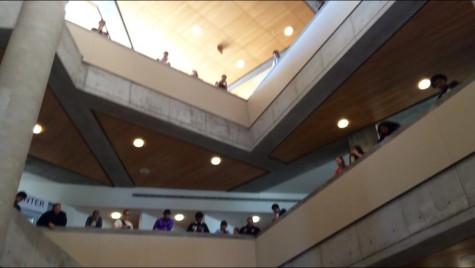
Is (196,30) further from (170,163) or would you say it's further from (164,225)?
(164,225)

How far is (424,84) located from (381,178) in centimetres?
362

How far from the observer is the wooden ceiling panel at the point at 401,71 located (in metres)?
9.23

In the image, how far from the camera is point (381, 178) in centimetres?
880

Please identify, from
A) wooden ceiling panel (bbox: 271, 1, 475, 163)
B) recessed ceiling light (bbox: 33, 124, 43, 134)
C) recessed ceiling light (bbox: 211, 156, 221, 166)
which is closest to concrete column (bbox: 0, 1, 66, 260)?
recessed ceiling light (bbox: 33, 124, 43, 134)

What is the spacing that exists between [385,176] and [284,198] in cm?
820

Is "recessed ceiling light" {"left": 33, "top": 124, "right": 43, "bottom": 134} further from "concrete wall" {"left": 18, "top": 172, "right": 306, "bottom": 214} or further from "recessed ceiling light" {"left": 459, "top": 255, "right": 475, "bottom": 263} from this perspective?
"recessed ceiling light" {"left": 459, "top": 255, "right": 475, "bottom": 263}

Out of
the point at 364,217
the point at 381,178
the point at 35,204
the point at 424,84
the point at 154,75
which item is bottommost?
the point at 364,217

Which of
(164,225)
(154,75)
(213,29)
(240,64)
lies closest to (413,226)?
(164,225)

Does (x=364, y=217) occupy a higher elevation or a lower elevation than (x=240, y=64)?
lower

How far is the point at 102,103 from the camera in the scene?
36.6ft

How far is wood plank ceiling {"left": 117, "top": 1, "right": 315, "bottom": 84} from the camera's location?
1614 centimetres

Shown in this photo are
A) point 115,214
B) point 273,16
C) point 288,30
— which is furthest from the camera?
point 288,30

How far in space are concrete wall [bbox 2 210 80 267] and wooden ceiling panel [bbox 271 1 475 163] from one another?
283 inches

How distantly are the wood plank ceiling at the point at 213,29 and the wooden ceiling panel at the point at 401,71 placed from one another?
18.4ft
